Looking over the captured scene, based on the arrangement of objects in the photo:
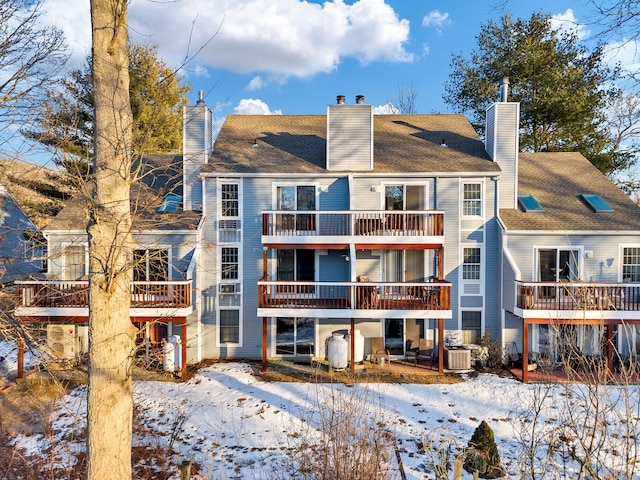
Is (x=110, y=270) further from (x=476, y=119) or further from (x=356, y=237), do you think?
(x=476, y=119)

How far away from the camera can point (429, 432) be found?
9.60m

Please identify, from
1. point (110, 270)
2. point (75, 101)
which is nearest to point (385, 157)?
point (75, 101)

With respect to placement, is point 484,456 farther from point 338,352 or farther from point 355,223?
point 355,223

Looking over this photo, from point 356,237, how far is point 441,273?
3.50 metres

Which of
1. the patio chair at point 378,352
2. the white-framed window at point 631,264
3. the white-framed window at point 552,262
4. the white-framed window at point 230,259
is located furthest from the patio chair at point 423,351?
the white-framed window at point 631,264

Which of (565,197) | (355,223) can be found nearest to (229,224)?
(355,223)

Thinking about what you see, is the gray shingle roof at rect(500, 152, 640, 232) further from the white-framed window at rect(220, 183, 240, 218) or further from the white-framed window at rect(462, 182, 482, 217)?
the white-framed window at rect(220, 183, 240, 218)

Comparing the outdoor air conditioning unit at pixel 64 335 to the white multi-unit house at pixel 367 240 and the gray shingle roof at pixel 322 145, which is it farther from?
the gray shingle roof at pixel 322 145

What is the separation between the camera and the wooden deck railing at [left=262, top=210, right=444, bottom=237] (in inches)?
545

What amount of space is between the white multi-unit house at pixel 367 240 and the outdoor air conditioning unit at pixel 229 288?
0.06 metres

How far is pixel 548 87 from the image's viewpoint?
22453mm

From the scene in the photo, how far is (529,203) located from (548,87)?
1118 centimetres

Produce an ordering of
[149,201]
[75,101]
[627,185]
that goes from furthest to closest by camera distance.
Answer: [627,185]
[75,101]
[149,201]

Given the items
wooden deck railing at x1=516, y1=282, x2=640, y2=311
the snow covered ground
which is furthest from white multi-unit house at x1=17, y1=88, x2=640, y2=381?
the snow covered ground
